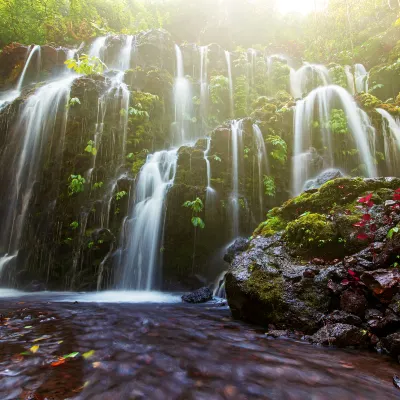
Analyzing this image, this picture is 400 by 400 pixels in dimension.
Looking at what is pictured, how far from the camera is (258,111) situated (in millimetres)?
12000

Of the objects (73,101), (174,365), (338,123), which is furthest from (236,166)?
(174,365)

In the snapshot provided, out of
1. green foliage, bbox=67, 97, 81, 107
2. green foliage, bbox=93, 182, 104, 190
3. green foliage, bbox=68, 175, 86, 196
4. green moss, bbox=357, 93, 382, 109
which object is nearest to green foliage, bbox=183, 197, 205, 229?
green foliage, bbox=93, 182, 104, 190

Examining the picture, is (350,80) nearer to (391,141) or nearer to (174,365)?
(391,141)

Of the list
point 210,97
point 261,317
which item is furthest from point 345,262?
point 210,97

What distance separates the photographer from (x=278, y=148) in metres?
10.5

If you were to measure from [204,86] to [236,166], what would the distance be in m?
9.50

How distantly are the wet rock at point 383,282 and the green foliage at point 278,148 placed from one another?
300 inches

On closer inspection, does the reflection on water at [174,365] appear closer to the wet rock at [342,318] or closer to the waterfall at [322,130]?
the wet rock at [342,318]

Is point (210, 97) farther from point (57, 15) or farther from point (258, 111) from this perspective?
point (57, 15)

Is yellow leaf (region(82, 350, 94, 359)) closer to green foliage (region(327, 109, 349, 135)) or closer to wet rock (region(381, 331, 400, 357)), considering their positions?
wet rock (region(381, 331, 400, 357))

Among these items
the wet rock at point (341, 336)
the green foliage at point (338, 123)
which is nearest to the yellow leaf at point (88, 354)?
the wet rock at point (341, 336)

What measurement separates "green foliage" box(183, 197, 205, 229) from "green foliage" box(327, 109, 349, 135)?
23.3 ft

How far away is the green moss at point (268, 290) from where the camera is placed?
3797mm

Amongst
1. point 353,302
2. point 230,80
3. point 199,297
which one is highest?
point 230,80
